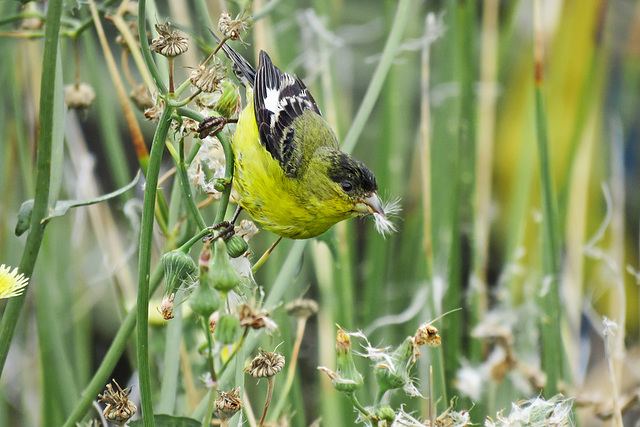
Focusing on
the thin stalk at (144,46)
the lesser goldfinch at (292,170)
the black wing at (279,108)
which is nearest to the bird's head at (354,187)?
the lesser goldfinch at (292,170)

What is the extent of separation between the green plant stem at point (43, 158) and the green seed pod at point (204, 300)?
0.35 meters

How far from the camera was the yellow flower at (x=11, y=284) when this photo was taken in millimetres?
975

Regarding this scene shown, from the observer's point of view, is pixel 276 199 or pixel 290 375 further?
pixel 276 199

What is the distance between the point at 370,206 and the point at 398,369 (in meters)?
0.55

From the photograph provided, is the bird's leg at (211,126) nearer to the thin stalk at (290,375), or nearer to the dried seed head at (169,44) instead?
the dried seed head at (169,44)

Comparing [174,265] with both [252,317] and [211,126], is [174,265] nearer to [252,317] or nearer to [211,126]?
[252,317]

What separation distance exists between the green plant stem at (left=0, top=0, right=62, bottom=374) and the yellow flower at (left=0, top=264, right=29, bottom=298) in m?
0.02

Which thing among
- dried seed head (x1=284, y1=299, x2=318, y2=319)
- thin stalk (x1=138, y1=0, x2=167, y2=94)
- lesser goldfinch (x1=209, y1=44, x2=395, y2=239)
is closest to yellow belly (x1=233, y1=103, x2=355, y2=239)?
lesser goldfinch (x1=209, y1=44, x2=395, y2=239)

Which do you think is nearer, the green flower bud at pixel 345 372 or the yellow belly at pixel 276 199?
the green flower bud at pixel 345 372

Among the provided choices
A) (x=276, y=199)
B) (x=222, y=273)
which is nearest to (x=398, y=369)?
(x=222, y=273)

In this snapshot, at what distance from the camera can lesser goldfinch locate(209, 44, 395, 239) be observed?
1.40 meters

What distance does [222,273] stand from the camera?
809 millimetres

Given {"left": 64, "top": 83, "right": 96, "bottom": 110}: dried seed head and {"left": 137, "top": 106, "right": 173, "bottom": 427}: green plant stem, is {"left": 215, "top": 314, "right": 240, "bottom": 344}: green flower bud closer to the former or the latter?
{"left": 137, "top": 106, "right": 173, "bottom": 427}: green plant stem

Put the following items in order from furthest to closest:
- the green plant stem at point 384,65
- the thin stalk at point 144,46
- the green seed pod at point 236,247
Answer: the green plant stem at point 384,65 < the green seed pod at point 236,247 < the thin stalk at point 144,46
